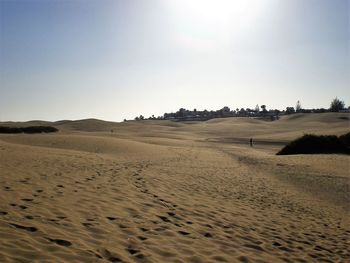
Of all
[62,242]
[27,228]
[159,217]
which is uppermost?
[27,228]

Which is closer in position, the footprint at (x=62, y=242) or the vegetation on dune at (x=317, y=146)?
the footprint at (x=62, y=242)

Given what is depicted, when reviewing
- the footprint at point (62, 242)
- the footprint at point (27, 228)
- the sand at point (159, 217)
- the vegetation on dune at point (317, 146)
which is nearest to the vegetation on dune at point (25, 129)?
the vegetation on dune at point (317, 146)

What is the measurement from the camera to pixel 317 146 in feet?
104

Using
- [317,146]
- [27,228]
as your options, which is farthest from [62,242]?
[317,146]

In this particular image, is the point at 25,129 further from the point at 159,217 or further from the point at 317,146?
Result: the point at 159,217

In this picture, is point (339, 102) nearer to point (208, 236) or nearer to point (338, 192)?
point (338, 192)

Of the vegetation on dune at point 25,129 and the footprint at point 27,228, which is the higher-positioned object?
the vegetation on dune at point 25,129

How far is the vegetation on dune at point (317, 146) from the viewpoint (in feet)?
103

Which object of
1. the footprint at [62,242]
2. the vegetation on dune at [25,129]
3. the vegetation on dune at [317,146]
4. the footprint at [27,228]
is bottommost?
the vegetation on dune at [317,146]

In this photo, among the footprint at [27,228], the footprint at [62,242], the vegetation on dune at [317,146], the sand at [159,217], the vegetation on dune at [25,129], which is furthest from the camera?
the vegetation on dune at [25,129]

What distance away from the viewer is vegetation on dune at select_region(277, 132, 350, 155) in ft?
103

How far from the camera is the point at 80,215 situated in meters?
7.97

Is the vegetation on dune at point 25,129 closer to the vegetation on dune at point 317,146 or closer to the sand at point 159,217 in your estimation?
the vegetation on dune at point 317,146

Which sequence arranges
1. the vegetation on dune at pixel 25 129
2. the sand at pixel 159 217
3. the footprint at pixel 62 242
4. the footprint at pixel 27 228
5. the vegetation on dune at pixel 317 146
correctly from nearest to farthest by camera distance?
the footprint at pixel 62 242 → the sand at pixel 159 217 → the footprint at pixel 27 228 → the vegetation on dune at pixel 317 146 → the vegetation on dune at pixel 25 129
